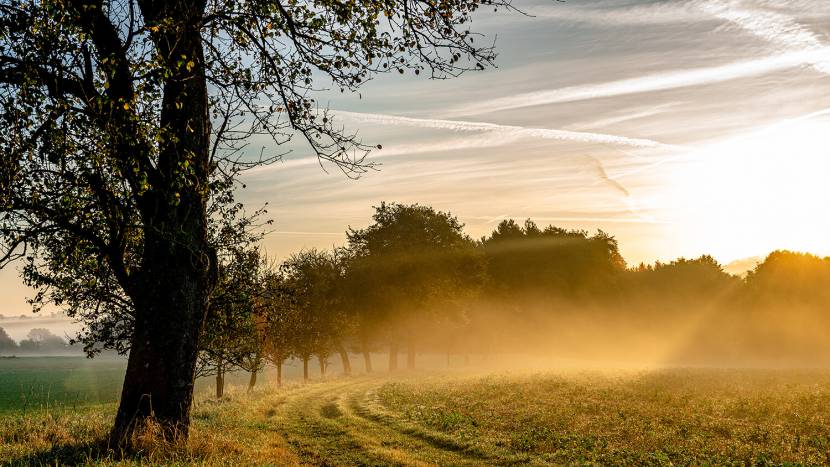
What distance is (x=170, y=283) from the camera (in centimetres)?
1223

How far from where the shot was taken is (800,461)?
46.3 ft

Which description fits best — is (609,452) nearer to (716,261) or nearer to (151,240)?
(151,240)

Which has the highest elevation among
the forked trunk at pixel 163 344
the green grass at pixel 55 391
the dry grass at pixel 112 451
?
the forked trunk at pixel 163 344

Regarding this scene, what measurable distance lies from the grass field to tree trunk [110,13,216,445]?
3.23ft

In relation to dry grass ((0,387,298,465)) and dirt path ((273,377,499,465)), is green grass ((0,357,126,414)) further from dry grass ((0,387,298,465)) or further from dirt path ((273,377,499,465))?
dirt path ((273,377,499,465))

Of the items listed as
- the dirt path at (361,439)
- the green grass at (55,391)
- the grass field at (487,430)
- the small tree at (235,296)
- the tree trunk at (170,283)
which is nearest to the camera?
the tree trunk at (170,283)

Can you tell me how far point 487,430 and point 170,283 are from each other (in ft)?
38.2

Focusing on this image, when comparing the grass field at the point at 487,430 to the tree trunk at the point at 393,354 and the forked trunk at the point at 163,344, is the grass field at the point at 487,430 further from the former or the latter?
the tree trunk at the point at 393,354

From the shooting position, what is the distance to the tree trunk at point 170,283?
39.5ft

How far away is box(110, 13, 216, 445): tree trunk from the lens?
12055 mm

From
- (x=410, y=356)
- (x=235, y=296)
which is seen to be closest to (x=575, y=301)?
(x=410, y=356)

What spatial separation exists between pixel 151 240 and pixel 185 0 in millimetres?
5074

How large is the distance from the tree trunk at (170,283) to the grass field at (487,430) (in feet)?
A: 3.23

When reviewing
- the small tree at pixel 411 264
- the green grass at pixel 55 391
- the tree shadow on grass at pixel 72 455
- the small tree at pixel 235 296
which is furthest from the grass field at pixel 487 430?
the small tree at pixel 411 264
